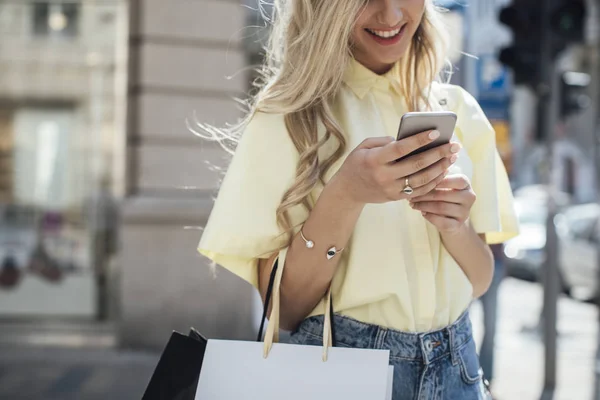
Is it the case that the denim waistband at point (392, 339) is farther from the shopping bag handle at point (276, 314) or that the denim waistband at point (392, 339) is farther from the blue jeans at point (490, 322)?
the blue jeans at point (490, 322)

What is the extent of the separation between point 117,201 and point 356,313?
23.1ft

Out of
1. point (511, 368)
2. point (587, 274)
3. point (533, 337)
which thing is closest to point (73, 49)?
point (511, 368)

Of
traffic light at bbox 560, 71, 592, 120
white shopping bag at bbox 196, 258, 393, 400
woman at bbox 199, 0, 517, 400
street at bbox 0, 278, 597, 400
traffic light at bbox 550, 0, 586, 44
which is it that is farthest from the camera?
traffic light at bbox 560, 71, 592, 120

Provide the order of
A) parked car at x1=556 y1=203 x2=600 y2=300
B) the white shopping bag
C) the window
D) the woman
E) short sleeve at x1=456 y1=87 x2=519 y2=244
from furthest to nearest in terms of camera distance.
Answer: parked car at x1=556 y1=203 x2=600 y2=300
the window
short sleeve at x1=456 y1=87 x2=519 y2=244
the woman
the white shopping bag

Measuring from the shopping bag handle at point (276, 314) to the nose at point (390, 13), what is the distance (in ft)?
1.83

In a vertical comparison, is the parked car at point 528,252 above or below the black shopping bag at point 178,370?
below

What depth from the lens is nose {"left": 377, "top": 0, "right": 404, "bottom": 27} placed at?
1.70 m

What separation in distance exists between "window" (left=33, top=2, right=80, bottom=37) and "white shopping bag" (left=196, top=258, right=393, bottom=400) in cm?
775

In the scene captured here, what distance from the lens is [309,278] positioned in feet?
5.39

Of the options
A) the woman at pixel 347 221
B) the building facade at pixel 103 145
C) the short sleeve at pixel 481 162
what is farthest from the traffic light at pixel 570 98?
the woman at pixel 347 221

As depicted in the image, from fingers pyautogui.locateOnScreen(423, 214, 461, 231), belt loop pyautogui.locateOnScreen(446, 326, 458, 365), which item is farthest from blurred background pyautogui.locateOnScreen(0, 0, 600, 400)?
fingers pyautogui.locateOnScreen(423, 214, 461, 231)

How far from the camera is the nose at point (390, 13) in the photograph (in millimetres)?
A: 1696

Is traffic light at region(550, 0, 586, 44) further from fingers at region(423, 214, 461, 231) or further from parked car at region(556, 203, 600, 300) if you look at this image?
parked car at region(556, 203, 600, 300)

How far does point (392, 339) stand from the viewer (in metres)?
1.67
